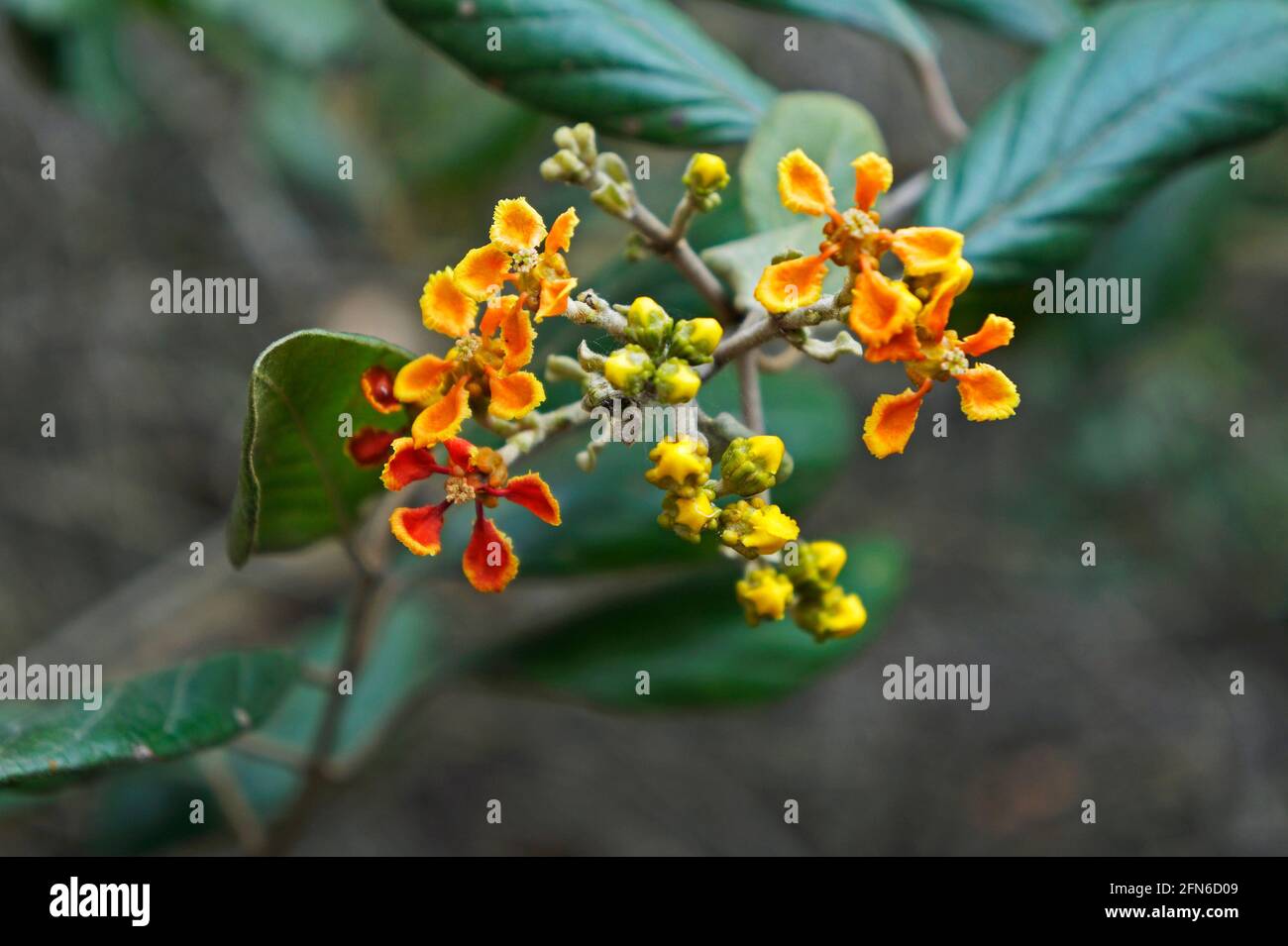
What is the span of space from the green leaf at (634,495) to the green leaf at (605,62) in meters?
0.63

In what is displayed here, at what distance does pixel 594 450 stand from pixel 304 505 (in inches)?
23.9

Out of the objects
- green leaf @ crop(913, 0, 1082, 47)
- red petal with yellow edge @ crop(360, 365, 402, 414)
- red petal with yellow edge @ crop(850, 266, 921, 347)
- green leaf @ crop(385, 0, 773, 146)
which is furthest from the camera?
green leaf @ crop(913, 0, 1082, 47)

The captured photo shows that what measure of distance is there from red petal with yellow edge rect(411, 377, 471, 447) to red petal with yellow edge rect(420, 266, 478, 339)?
0.08 meters

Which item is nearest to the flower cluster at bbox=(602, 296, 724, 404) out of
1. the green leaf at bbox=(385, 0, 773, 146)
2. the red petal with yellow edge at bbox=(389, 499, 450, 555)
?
the red petal with yellow edge at bbox=(389, 499, 450, 555)

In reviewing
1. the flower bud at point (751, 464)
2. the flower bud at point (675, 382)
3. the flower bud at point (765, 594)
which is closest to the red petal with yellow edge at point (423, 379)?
the flower bud at point (675, 382)

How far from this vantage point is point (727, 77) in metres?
2.10

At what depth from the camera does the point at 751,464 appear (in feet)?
4.61

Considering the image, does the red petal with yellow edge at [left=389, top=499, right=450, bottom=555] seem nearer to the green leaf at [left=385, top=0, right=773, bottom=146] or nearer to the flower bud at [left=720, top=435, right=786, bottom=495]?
the flower bud at [left=720, top=435, right=786, bottom=495]

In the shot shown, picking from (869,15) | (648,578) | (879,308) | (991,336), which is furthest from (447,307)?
(648,578)

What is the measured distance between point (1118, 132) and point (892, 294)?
0.97 metres

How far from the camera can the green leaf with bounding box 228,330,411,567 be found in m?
1.50

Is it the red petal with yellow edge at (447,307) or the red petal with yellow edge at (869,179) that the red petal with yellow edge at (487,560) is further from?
the red petal with yellow edge at (869,179)
